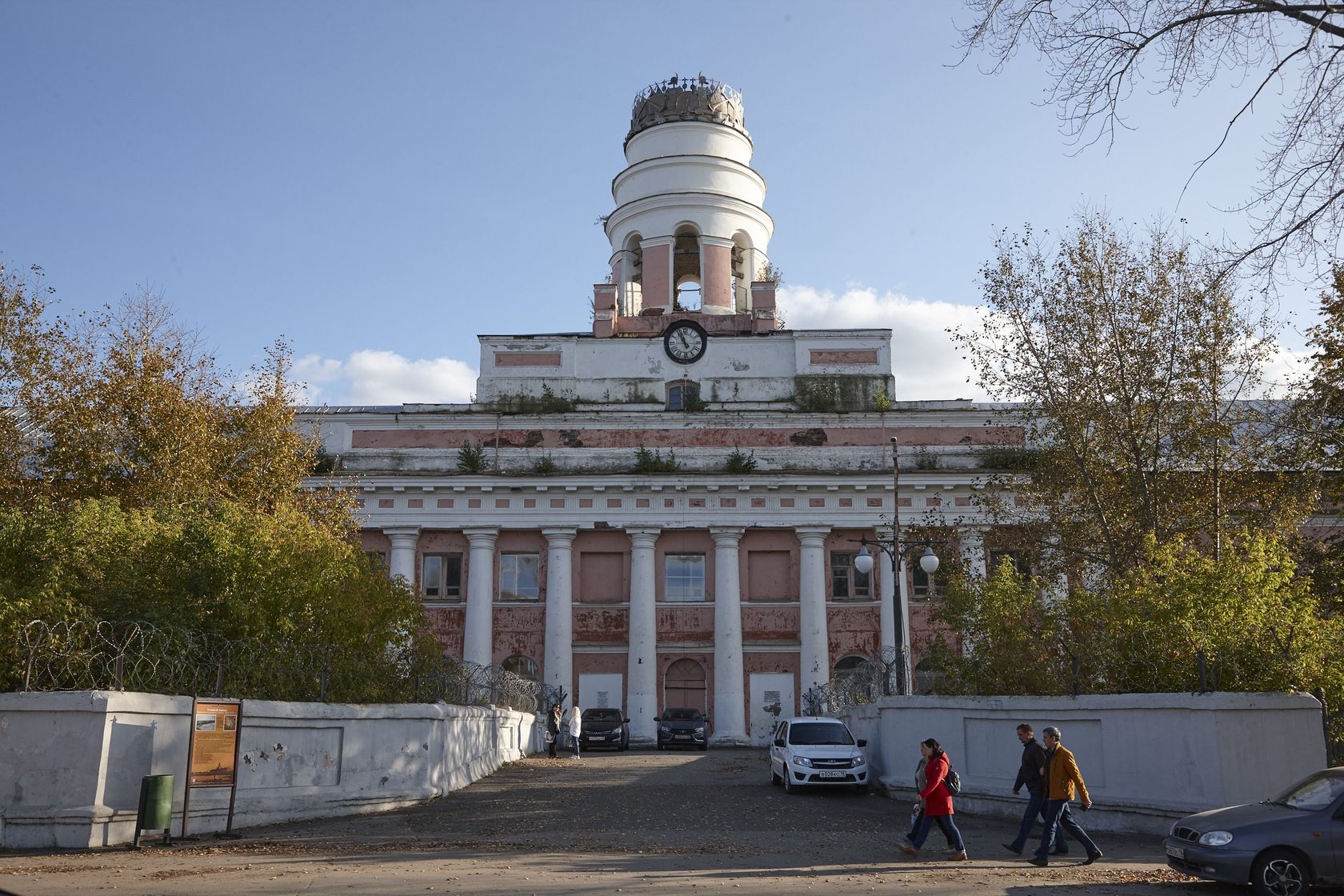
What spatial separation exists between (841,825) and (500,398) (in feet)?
86.9

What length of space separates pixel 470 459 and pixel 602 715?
384 inches

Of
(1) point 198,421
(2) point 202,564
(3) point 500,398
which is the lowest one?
(2) point 202,564

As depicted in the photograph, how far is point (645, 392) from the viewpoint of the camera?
40.4m

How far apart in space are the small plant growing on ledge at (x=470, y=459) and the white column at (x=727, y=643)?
787 centimetres

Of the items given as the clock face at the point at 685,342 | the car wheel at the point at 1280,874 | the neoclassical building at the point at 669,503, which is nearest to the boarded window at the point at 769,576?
the neoclassical building at the point at 669,503

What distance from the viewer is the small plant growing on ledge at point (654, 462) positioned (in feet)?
125

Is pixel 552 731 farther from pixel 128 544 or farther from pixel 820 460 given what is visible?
pixel 128 544

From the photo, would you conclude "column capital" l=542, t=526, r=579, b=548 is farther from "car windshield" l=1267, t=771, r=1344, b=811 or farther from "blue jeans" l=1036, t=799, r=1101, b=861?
"car windshield" l=1267, t=771, r=1344, b=811

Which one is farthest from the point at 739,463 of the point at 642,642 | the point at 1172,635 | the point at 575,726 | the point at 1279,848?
the point at 1279,848

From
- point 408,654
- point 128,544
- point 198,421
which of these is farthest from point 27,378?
point 408,654

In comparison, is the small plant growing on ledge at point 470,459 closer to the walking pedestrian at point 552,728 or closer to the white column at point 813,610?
the walking pedestrian at point 552,728

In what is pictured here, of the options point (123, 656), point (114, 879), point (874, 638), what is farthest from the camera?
point (874, 638)

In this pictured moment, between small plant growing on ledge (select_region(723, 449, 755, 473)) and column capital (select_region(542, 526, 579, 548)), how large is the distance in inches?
210

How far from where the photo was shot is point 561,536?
3791 cm
